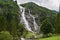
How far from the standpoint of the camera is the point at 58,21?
341 ft

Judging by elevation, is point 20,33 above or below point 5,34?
below

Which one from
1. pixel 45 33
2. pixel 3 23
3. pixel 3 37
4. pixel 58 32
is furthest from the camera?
pixel 3 23

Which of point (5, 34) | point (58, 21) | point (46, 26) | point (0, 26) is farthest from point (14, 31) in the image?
point (5, 34)

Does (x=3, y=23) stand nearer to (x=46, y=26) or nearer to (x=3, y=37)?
(x=46, y=26)

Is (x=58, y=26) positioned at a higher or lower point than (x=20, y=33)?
higher

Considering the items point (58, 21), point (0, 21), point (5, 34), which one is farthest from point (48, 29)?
point (5, 34)

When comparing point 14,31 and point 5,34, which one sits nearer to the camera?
point 5,34

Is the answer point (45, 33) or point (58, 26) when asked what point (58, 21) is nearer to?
point (58, 26)

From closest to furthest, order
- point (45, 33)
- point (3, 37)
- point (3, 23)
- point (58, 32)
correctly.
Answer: point (3, 37) → point (58, 32) → point (45, 33) → point (3, 23)

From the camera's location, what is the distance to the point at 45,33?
11631 centimetres

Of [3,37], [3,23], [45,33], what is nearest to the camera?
[3,37]

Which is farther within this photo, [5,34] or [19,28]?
[19,28]

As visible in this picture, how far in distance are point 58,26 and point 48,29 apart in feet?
56.1

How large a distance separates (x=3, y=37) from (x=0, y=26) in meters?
51.8
